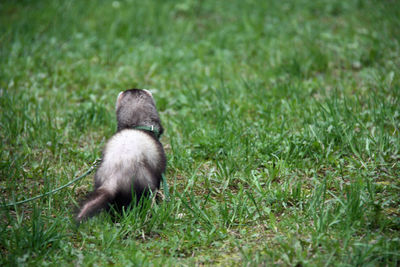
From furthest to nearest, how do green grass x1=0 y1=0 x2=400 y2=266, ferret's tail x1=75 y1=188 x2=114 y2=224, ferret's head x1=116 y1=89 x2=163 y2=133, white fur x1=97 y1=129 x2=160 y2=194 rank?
ferret's head x1=116 y1=89 x2=163 y2=133
white fur x1=97 y1=129 x2=160 y2=194
ferret's tail x1=75 y1=188 x2=114 y2=224
green grass x1=0 y1=0 x2=400 y2=266

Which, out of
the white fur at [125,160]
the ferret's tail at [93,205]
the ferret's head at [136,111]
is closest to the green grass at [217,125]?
the ferret's tail at [93,205]

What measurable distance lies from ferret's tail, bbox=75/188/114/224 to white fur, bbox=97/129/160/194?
0.08m

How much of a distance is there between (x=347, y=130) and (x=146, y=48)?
167 inches

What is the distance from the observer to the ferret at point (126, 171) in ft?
10.8

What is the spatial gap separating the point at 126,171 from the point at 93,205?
0.40 meters

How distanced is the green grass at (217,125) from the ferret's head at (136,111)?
0.60 metres

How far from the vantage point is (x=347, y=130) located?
4383 millimetres

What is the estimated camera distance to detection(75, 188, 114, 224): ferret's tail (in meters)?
3.25

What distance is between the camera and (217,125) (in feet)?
15.9

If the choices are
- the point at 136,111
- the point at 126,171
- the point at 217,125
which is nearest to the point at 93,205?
the point at 126,171

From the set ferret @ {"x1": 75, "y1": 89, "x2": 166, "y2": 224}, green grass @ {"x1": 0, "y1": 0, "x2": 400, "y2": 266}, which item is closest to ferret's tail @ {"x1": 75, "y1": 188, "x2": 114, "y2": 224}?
ferret @ {"x1": 75, "y1": 89, "x2": 166, "y2": 224}

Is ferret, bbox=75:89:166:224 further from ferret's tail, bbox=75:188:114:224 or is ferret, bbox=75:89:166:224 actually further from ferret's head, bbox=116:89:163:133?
ferret's head, bbox=116:89:163:133

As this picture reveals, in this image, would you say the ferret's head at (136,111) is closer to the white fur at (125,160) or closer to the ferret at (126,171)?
the ferret at (126,171)

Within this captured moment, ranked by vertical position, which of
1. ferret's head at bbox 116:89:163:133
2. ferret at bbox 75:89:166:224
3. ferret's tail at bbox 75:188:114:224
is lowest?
ferret's tail at bbox 75:188:114:224
